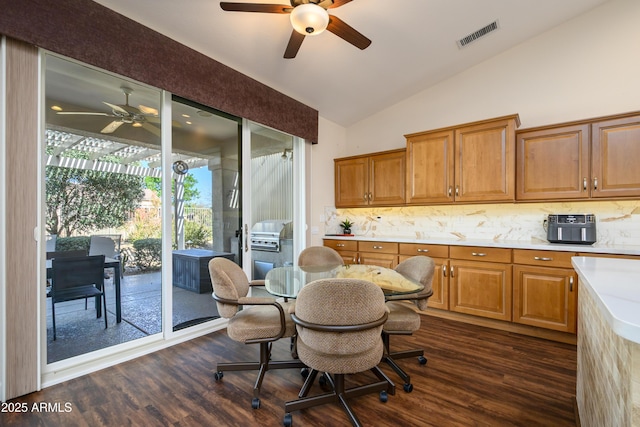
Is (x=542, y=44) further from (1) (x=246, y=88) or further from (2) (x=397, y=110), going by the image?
(1) (x=246, y=88)

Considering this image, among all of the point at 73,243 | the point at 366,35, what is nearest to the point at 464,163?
the point at 366,35

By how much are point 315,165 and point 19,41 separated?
327 centimetres

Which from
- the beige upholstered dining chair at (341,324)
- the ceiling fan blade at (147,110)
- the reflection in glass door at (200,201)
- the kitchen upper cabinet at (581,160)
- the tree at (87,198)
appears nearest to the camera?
the beige upholstered dining chair at (341,324)

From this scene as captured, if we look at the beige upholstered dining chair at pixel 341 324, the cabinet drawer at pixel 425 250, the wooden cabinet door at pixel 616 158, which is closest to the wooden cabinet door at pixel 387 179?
the cabinet drawer at pixel 425 250

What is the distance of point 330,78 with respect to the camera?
366 centimetres

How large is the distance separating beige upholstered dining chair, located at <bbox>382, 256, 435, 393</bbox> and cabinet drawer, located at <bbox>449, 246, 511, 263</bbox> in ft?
3.72

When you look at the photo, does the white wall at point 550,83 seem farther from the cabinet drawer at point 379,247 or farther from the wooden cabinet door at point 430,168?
the cabinet drawer at point 379,247

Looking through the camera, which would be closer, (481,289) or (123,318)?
(123,318)

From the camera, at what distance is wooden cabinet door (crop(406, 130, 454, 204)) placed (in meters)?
3.67

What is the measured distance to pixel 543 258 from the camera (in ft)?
9.64

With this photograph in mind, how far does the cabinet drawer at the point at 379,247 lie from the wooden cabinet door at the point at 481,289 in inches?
28.8

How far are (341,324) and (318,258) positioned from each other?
1.68 meters

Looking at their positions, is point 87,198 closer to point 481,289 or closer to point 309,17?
point 309,17

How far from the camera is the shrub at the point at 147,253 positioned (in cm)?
268
